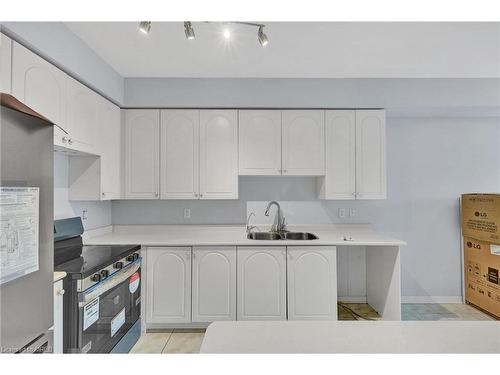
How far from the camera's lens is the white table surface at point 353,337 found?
63cm

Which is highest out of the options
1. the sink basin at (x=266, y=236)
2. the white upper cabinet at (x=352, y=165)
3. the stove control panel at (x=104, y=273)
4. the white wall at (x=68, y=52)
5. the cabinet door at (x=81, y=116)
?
the white wall at (x=68, y=52)

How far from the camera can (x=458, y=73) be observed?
279 centimetres

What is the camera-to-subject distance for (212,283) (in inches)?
102

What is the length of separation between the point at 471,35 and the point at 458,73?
78 centimetres

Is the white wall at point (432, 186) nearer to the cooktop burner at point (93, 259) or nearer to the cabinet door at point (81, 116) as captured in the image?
the cooktop burner at point (93, 259)

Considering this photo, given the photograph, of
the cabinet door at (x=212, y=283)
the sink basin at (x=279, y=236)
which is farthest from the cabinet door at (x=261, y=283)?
the sink basin at (x=279, y=236)

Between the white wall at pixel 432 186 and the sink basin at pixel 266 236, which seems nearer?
the sink basin at pixel 266 236

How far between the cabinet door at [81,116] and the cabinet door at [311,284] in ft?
6.32

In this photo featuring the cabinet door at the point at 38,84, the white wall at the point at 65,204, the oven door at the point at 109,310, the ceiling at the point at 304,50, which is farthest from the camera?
the white wall at the point at 65,204

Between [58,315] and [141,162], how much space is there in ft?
5.42

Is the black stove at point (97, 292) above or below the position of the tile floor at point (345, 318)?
above

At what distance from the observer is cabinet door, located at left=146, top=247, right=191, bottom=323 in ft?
8.43

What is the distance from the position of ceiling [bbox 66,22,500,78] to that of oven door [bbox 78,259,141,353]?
175 cm

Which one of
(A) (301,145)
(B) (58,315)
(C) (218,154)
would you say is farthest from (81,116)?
(A) (301,145)
